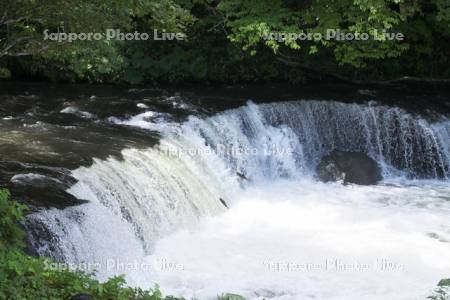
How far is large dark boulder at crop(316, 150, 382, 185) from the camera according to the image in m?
13.7

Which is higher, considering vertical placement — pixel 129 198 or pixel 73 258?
pixel 129 198

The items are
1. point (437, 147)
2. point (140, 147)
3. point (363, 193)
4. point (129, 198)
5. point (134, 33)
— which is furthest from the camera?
point (134, 33)

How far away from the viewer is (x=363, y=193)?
42.0ft

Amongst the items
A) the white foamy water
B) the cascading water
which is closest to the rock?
the cascading water

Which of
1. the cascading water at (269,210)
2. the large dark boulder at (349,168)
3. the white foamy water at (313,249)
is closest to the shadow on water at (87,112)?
the cascading water at (269,210)

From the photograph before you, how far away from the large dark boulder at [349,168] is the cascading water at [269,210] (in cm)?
29

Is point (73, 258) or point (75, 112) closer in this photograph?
point (73, 258)

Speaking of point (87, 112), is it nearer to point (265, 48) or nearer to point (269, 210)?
point (269, 210)

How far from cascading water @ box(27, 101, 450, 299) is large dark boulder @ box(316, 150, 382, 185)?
291mm

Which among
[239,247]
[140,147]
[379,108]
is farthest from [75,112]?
[379,108]

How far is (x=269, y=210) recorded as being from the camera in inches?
452

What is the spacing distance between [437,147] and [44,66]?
8.78 meters

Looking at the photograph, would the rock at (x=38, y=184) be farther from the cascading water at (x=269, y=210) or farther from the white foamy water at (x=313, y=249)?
the white foamy water at (x=313, y=249)

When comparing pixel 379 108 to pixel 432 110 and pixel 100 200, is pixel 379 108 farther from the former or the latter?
pixel 100 200
